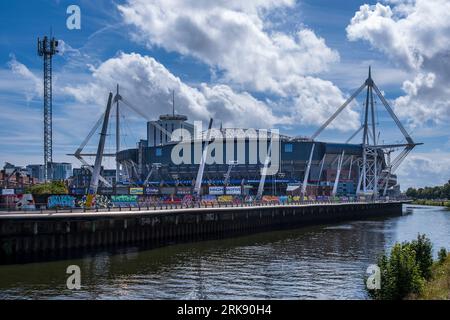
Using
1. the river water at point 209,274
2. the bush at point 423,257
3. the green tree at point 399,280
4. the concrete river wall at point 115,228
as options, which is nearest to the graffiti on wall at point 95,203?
the concrete river wall at point 115,228

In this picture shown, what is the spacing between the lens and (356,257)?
60656 mm

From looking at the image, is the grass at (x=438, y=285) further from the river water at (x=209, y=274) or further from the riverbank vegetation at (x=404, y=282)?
the river water at (x=209, y=274)

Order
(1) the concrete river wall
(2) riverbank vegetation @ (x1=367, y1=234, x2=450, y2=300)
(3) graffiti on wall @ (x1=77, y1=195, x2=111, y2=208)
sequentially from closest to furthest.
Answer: (2) riverbank vegetation @ (x1=367, y1=234, x2=450, y2=300), (1) the concrete river wall, (3) graffiti on wall @ (x1=77, y1=195, x2=111, y2=208)

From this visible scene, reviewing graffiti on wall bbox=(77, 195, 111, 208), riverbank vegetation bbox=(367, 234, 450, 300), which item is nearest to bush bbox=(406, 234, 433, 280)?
riverbank vegetation bbox=(367, 234, 450, 300)

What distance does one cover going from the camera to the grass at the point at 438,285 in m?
30.0

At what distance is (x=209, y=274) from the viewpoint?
157ft

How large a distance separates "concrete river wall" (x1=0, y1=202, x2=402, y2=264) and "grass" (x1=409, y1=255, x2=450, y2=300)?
35.9 m

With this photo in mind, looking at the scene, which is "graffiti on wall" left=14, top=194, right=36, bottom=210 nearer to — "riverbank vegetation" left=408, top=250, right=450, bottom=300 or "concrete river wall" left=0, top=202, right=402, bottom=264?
"concrete river wall" left=0, top=202, right=402, bottom=264


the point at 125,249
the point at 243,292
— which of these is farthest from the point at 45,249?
the point at 243,292

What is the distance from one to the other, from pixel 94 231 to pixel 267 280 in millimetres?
26630

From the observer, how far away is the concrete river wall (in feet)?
185

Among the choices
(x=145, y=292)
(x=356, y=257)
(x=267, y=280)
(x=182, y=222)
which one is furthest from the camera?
(x=182, y=222)

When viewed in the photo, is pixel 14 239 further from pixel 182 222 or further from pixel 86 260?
pixel 182 222
